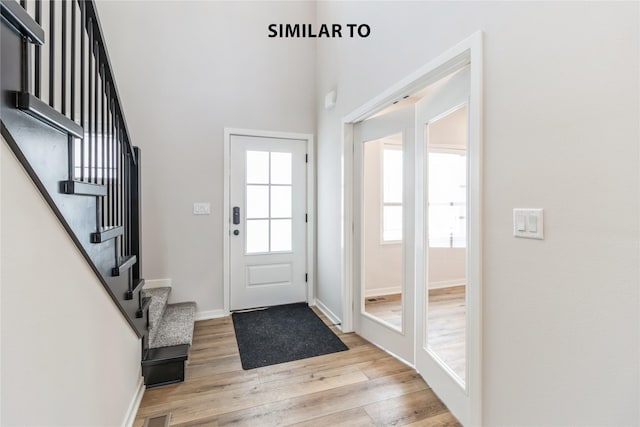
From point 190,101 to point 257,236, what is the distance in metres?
1.60

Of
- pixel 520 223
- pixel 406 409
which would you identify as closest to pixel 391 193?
pixel 520 223

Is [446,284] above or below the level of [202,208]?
below

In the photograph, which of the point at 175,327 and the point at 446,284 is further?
the point at 175,327

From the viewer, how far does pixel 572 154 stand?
1029 mm

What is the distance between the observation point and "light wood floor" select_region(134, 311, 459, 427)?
1.66m

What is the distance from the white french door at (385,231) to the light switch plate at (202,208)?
159 centimetres

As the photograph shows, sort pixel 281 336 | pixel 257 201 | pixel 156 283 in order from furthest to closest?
pixel 257 201, pixel 156 283, pixel 281 336

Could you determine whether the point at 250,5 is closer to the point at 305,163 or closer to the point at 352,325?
the point at 305,163

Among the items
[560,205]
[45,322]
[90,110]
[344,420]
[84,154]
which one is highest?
[90,110]

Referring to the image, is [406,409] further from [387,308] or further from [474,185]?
[474,185]

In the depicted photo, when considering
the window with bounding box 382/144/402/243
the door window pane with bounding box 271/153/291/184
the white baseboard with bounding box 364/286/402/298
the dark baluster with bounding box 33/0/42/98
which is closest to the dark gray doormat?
the white baseboard with bounding box 364/286/402/298

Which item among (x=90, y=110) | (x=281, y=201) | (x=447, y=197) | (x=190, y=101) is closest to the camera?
(x=90, y=110)

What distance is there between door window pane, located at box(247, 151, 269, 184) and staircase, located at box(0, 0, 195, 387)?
4.12 feet

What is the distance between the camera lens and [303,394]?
6.12 feet
